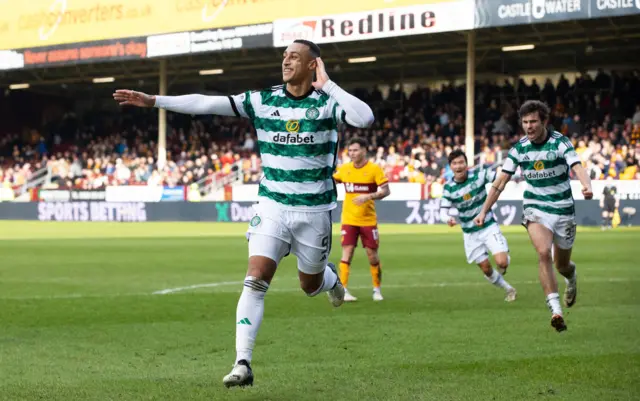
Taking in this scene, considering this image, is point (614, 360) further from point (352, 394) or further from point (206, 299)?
point (206, 299)

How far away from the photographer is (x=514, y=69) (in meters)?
46.5

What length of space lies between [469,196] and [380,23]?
25372mm

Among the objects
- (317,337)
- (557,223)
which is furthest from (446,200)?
(317,337)

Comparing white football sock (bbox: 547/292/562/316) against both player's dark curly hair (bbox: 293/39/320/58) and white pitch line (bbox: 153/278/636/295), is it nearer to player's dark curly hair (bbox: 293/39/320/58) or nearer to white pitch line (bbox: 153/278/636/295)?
player's dark curly hair (bbox: 293/39/320/58)

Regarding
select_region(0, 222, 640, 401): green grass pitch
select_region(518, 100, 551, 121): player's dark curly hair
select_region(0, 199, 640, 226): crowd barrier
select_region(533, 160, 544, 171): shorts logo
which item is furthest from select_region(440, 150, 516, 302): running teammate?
select_region(0, 199, 640, 226): crowd barrier

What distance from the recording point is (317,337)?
9438 millimetres

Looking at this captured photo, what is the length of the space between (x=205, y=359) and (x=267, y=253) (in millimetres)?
1681

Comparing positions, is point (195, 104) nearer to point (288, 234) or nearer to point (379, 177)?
point (288, 234)

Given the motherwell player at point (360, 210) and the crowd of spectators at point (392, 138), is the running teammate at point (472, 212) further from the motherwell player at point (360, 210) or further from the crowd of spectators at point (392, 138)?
the crowd of spectators at point (392, 138)

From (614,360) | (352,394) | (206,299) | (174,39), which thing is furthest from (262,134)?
(174,39)

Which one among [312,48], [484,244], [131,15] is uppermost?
[131,15]

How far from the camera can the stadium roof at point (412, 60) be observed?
40.2m

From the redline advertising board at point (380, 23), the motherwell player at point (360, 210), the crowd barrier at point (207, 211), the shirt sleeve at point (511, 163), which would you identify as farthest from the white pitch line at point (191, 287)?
the redline advertising board at point (380, 23)

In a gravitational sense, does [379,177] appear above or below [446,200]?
above
